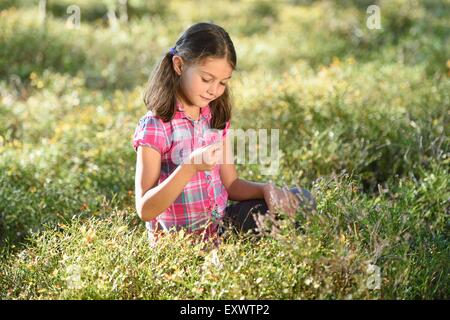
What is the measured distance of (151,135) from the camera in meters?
2.97

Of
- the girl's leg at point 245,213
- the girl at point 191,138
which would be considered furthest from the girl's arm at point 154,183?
the girl's leg at point 245,213

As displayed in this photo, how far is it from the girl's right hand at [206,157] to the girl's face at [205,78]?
42cm

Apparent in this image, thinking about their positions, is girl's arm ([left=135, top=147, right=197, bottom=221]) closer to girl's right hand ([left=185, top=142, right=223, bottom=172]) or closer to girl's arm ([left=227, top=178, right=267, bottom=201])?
girl's right hand ([left=185, top=142, right=223, bottom=172])

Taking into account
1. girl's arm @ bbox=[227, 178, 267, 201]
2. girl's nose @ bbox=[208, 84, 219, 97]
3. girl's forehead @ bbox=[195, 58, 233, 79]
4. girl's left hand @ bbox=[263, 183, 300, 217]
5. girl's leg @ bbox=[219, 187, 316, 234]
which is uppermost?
girl's forehead @ bbox=[195, 58, 233, 79]

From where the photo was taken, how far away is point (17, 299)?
2699 millimetres

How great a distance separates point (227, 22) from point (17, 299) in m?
9.18

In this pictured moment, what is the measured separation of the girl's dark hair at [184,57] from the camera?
2.97m

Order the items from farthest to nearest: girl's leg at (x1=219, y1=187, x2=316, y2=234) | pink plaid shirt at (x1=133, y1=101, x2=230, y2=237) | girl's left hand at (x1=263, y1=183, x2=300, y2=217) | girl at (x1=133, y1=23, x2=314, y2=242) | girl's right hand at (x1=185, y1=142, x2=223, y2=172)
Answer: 1. girl's leg at (x1=219, y1=187, x2=316, y2=234)
2. pink plaid shirt at (x1=133, y1=101, x2=230, y2=237)
3. girl at (x1=133, y1=23, x2=314, y2=242)
4. girl's left hand at (x1=263, y1=183, x2=300, y2=217)
5. girl's right hand at (x1=185, y1=142, x2=223, y2=172)

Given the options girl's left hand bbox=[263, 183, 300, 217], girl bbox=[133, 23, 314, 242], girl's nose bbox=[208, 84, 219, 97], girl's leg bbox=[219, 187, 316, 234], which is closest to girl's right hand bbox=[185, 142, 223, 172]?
girl bbox=[133, 23, 314, 242]

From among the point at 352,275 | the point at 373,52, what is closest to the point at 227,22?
the point at 373,52

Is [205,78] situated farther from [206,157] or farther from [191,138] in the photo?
[206,157]

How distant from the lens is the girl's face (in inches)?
117

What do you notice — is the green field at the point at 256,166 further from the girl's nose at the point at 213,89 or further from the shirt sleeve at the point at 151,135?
the girl's nose at the point at 213,89
